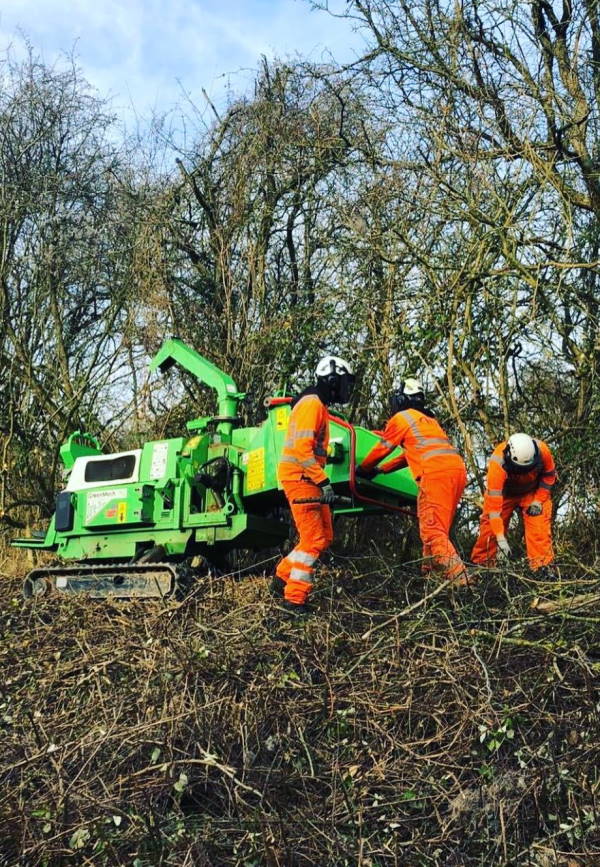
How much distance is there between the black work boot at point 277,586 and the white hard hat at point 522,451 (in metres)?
2.42

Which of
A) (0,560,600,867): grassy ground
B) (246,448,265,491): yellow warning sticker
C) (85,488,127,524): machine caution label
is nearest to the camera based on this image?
(0,560,600,867): grassy ground

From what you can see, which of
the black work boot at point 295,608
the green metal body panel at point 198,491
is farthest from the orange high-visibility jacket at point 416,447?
the black work boot at point 295,608

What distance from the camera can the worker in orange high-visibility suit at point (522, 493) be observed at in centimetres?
762

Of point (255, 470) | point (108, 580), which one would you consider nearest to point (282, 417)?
point (255, 470)

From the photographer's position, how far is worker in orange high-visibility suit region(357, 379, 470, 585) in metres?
6.93

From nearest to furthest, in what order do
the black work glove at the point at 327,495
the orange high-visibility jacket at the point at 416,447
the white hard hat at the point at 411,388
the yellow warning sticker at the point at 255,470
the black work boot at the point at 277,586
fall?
1. the black work glove at the point at 327,495
2. the black work boot at the point at 277,586
3. the orange high-visibility jacket at the point at 416,447
4. the yellow warning sticker at the point at 255,470
5. the white hard hat at the point at 411,388

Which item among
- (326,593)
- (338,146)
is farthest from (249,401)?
(326,593)

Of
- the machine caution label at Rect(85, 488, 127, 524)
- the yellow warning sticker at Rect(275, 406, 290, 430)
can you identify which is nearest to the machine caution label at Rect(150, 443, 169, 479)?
the machine caution label at Rect(85, 488, 127, 524)

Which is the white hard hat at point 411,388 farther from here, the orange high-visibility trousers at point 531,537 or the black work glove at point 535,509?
the black work glove at point 535,509

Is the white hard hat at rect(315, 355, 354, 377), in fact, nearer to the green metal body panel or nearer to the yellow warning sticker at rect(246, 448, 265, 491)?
the green metal body panel

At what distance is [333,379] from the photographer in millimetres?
6754

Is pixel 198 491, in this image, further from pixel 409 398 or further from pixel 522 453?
pixel 522 453

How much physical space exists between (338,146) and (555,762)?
7483 mm

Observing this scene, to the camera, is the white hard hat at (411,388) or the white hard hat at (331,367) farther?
the white hard hat at (411,388)
